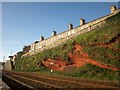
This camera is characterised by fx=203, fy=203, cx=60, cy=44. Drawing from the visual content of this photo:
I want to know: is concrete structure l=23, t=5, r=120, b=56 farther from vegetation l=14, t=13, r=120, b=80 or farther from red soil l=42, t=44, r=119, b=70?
vegetation l=14, t=13, r=120, b=80

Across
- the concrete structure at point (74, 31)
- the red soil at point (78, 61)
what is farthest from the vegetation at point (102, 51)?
the concrete structure at point (74, 31)

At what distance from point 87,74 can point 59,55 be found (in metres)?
13.7

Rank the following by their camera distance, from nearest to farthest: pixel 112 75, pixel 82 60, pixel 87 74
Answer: pixel 112 75, pixel 87 74, pixel 82 60

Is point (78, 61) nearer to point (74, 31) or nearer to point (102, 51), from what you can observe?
point (102, 51)

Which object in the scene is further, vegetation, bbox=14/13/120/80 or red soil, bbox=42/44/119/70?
red soil, bbox=42/44/119/70

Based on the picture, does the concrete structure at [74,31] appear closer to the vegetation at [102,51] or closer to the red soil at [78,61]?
the red soil at [78,61]

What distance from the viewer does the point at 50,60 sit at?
3984cm

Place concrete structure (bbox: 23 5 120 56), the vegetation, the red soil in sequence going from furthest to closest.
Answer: concrete structure (bbox: 23 5 120 56)
the red soil
the vegetation

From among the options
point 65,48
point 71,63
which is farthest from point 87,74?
point 65,48

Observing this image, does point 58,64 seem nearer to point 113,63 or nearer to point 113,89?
point 113,63

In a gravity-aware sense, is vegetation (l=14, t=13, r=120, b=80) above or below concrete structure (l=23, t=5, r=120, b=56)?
below

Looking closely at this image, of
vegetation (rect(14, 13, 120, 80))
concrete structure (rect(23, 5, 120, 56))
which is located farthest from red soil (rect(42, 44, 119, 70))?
concrete structure (rect(23, 5, 120, 56))

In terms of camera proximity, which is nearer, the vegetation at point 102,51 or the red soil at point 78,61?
the vegetation at point 102,51

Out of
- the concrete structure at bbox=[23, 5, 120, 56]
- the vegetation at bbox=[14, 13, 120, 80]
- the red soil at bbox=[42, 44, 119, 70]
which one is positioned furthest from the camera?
the concrete structure at bbox=[23, 5, 120, 56]
